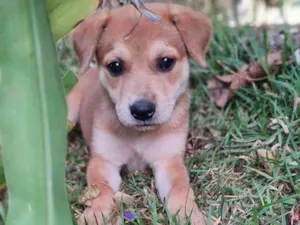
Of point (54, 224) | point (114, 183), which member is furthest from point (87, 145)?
point (54, 224)

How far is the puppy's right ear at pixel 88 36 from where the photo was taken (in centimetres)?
Result: 321

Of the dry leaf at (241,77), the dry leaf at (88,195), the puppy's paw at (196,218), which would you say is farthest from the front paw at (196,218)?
the dry leaf at (241,77)

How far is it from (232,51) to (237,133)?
3.08 ft

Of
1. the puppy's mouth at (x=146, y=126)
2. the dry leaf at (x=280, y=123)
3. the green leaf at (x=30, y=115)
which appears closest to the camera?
the green leaf at (x=30, y=115)

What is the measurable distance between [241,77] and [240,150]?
762 millimetres

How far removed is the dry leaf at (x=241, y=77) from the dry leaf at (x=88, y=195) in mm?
1295

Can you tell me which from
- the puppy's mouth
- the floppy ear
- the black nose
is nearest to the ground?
the puppy's mouth

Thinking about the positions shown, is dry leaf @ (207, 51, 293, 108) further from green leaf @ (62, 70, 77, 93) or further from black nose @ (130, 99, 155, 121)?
green leaf @ (62, 70, 77, 93)

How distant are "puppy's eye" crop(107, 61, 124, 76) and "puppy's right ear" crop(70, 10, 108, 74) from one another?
5.2 inches

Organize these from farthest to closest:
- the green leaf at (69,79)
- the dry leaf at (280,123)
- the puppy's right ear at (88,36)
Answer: the dry leaf at (280,123) < the puppy's right ear at (88,36) < the green leaf at (69,79)

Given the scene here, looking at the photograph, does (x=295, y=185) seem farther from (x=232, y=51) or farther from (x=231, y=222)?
(x=232, y=51)

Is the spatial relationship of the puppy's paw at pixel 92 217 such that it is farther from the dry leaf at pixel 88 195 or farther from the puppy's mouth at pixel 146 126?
the puppy's mouth at pixel 146 126

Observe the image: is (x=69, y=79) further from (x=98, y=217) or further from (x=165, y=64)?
(x=98, y=217)

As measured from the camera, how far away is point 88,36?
323 cm
